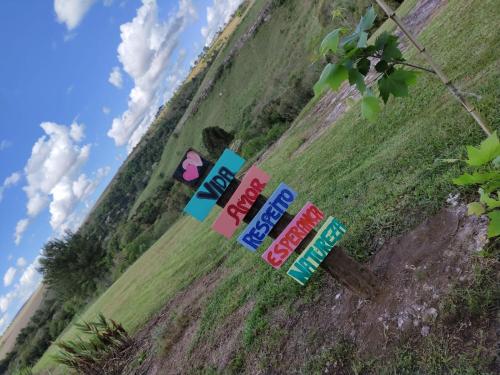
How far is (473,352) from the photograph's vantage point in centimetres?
295

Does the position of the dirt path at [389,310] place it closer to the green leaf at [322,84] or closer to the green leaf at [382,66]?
the green leaf at [382,66]

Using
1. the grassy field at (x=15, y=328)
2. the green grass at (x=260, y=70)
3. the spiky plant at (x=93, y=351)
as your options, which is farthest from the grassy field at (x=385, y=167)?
the grassy field at (x=15, y=328)

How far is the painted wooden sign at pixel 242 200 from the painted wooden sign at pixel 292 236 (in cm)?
45

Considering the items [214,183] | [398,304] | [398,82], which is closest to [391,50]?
[398,82]

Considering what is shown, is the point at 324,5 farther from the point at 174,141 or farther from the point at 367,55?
the point at 174,141

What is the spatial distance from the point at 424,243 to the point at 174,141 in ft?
326

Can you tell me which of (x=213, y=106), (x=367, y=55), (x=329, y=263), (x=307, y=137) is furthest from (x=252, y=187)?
(x=213, y=106)

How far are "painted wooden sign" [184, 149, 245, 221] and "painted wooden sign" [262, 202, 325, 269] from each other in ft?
2.49

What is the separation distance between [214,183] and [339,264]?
151 cm

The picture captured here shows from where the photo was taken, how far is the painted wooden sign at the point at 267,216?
4.09 meters

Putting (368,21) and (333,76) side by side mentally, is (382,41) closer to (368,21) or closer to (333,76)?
(368,21)

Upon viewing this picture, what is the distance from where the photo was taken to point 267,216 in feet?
13.5

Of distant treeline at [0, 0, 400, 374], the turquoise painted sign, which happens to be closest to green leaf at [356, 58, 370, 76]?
the turquoise painted sign

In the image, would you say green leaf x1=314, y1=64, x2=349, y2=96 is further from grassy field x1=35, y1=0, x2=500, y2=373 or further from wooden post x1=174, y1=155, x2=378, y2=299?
wooden post x1=174, y1=155, x2=378, y2=299
